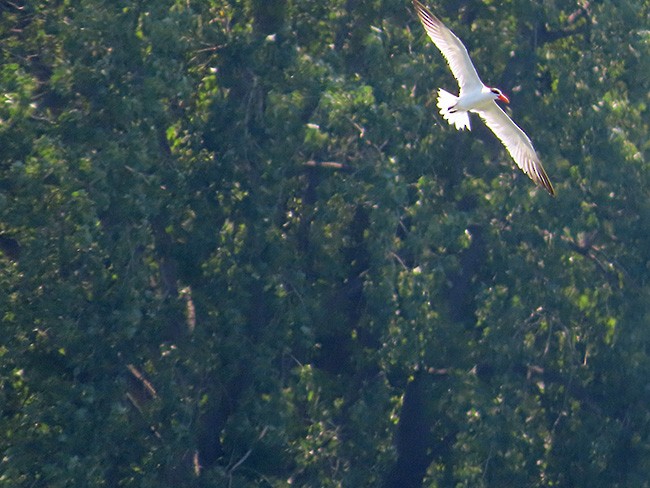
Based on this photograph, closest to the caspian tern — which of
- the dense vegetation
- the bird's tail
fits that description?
the bird's tail

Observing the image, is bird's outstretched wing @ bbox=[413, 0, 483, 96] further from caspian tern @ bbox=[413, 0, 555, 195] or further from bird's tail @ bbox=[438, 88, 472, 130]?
bird's tail @ bbox=[438, 88, 472, 130]

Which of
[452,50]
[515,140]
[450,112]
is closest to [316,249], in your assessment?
[450,112]

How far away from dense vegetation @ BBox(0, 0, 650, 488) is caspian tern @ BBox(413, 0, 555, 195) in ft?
2.93

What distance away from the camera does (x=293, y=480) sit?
1697cm

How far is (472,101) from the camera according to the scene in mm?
15578

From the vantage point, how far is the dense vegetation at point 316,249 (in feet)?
49.4

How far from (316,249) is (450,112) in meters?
2.20

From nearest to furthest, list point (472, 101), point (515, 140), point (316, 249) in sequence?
point (472, 101) → point (515, 140) → point (316, 249)

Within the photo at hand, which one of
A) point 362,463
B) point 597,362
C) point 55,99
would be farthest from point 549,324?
point 55,99

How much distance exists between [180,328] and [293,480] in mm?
2119

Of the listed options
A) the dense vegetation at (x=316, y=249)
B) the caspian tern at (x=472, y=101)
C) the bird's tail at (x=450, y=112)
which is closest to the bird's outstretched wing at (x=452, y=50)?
the caspian tern at (x=472, y=101)

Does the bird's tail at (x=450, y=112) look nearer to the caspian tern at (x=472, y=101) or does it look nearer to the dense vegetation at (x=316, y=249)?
the caspian tern at (x=472, y=101)

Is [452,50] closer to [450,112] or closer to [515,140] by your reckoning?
[450,112]

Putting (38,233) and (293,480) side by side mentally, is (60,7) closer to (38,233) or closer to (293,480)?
(38,233)
